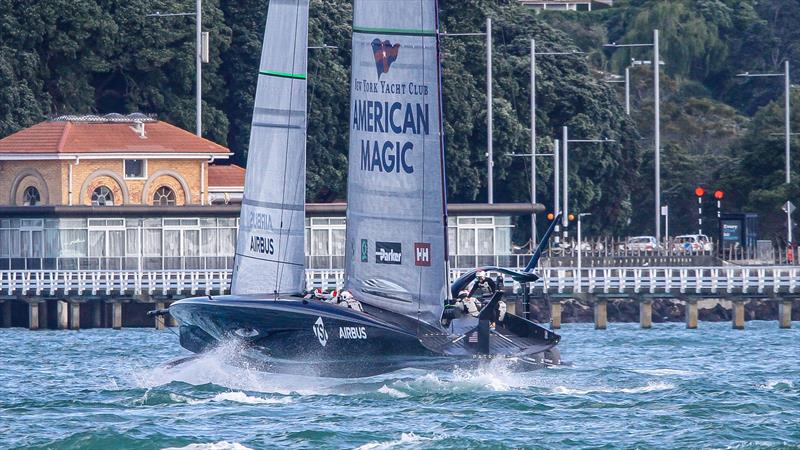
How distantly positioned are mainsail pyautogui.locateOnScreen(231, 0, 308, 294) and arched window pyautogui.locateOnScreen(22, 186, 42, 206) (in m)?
33.7

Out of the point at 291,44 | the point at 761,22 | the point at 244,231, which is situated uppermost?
the point at 761,22

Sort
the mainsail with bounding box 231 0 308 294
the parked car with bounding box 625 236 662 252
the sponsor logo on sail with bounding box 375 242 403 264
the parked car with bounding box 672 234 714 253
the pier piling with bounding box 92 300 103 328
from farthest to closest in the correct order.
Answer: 1. the parked car with bounding box 625 236 662 252
2. the parked car with bounding box 672 234 714 253
3. the pier piling with bounding box 92 300 103 328
4. the mainsail with bounding box 231 0 308 294
5. the sponsor logo on sail with bounding box 375 242 403 264

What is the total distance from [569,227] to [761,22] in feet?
117

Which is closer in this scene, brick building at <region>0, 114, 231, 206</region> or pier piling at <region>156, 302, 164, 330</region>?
pier piling at <region>156, 302, 164, 330</region>

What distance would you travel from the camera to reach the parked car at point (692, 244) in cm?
8531

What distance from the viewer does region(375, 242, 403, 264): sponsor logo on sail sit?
39.7 m

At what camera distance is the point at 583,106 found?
327 feet

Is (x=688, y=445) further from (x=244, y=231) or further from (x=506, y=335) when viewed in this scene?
(x=244, y=231)

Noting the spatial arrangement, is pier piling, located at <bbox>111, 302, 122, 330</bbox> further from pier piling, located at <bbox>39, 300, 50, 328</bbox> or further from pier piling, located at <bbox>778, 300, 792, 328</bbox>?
pier piling, located at <bbox>778, 300, 792, 328</bbox>

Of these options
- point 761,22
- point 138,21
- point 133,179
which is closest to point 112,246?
point 133,179

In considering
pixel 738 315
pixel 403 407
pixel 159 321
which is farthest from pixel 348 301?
pixel 738 315

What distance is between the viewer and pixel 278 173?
41312 mm

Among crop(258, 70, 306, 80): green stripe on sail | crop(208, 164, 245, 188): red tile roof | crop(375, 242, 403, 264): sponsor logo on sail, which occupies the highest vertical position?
crop(258, 70, 306, 80): green stripe on sail

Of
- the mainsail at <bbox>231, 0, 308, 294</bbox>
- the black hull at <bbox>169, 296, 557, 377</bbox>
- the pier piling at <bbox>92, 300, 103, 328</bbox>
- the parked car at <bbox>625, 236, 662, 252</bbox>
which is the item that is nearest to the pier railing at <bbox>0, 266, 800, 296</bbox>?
the pier piling at <bbox>92, 300, 103, 328</bbox>
